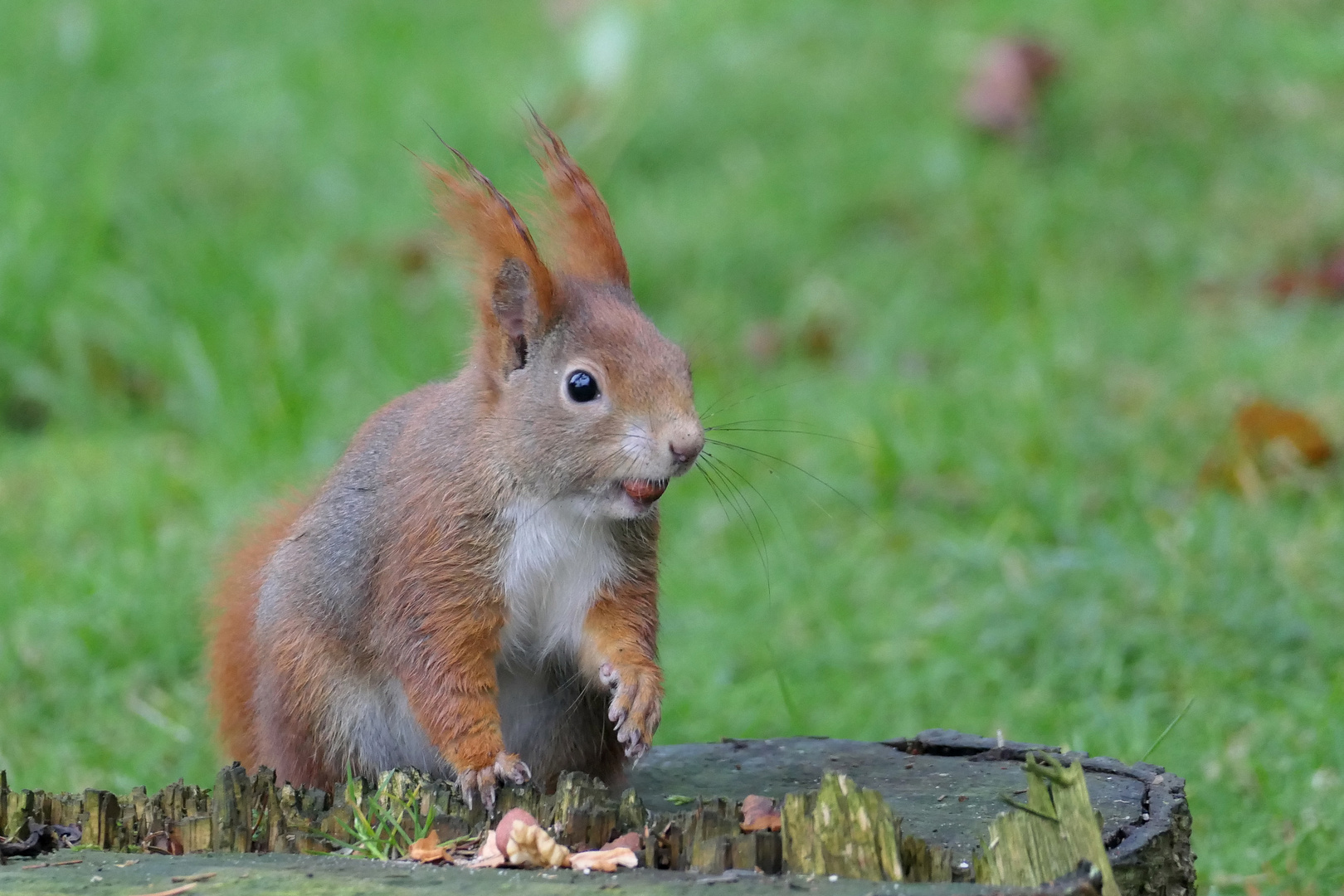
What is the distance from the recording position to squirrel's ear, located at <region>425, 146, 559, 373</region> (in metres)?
2.21

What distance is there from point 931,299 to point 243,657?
3399 mm

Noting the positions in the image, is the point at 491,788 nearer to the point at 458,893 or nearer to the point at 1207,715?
the point at 458,893

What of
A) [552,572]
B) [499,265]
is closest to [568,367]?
[499,265]

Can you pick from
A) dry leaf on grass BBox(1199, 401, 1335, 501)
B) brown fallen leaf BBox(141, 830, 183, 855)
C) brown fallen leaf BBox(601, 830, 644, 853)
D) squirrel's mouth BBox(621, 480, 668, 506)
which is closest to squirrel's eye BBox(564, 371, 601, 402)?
squirrel's mouth BBox(621, 480, 668, 506)

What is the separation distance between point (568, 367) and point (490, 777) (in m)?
0.51

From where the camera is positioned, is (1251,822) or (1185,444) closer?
(1251,822)

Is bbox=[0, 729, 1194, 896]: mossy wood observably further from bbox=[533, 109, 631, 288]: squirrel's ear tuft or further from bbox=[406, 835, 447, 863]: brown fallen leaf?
bbox=[533, 109, 631, 288]: squirrel's ear tuft

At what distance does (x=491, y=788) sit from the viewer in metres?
2.10

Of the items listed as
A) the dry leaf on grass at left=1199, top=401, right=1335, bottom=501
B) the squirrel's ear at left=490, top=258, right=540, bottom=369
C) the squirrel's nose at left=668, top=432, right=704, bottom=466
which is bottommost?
the squirrel's nose at left=668, top=432, right=704, bottom=466

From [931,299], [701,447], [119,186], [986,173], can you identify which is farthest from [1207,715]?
[119,186]

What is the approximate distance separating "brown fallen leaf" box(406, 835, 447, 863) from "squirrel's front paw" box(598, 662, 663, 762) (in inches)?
12.0

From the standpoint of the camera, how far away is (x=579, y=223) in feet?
7.70

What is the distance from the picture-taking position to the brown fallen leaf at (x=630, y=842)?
Result: 1.85 m

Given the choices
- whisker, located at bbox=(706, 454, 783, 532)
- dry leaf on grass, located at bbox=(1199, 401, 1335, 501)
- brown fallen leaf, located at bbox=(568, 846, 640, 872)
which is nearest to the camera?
brown fallen leaf, located at bbox=(568, 846, 640, 872)
